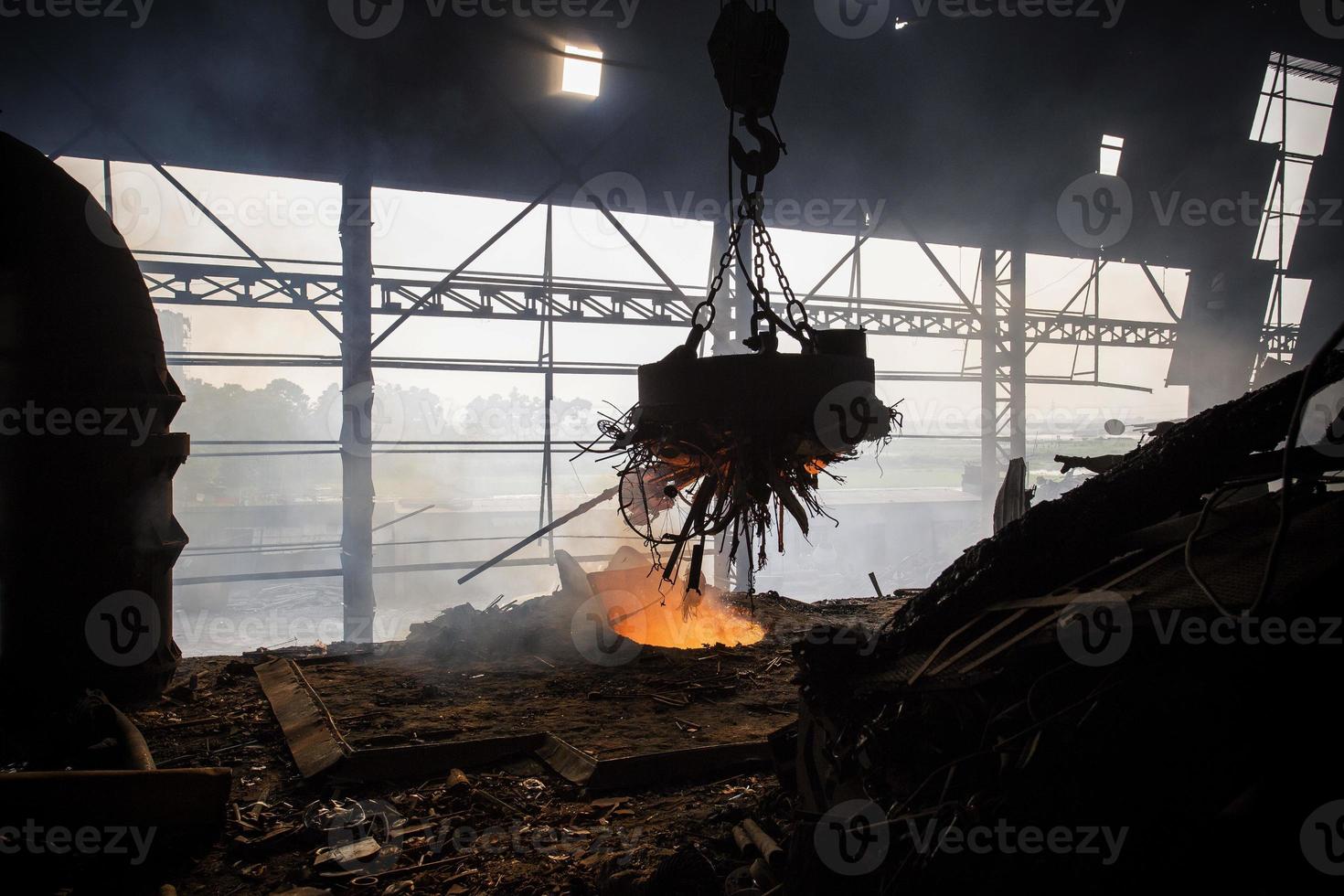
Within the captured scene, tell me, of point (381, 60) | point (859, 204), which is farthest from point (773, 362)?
point (859, 204)

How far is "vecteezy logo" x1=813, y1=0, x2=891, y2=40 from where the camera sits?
9.99 meters

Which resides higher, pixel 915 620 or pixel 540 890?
pixel 915 620

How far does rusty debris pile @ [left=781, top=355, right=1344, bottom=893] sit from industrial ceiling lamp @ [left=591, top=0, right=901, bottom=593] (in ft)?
2.54

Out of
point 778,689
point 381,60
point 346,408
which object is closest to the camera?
point 778,689

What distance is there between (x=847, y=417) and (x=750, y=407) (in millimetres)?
482

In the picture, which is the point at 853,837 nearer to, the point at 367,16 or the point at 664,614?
the point at 664,614

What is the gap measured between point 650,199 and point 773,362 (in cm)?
1100

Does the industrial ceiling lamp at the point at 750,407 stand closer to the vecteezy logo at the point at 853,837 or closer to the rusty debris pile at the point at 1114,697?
the rusty debris pile at the point at 1114,697

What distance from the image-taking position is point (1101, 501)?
8.84 ft

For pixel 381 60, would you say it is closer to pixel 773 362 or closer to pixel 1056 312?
pixel 773 362

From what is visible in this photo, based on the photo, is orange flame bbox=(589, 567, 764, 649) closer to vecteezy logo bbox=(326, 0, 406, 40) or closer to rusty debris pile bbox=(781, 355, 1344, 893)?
rusty debris pile bbox=(781, 355, 1344, 893)
